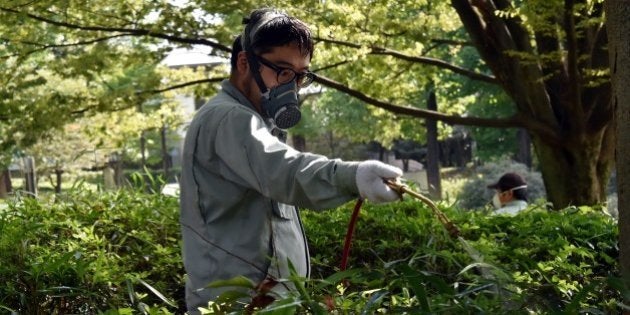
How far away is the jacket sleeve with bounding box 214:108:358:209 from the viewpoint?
2.36 m

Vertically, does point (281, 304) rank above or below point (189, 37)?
below

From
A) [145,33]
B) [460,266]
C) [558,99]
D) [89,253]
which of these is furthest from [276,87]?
[558,99]

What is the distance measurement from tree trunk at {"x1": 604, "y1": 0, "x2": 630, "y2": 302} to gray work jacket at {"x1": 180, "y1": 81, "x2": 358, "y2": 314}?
105 centimetres

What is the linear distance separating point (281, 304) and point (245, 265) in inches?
41.6

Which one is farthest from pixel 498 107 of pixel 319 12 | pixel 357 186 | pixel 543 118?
pixel 357 186

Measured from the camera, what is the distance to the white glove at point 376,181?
2223mm

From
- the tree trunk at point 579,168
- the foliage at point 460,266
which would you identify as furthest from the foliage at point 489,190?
the foliage at point 460,266

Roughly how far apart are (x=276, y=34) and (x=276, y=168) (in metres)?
0.63

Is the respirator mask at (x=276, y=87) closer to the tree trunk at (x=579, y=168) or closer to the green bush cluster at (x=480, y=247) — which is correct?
the green bush cluster at (x=480, y=247)

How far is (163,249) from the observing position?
432 centimetres

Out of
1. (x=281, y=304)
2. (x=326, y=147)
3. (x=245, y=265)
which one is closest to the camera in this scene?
(x=281, y=304)

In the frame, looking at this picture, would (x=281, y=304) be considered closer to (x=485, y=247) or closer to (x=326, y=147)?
(x=485, y=247)

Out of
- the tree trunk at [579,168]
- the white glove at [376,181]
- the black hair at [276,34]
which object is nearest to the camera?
the white glove at [376,181]

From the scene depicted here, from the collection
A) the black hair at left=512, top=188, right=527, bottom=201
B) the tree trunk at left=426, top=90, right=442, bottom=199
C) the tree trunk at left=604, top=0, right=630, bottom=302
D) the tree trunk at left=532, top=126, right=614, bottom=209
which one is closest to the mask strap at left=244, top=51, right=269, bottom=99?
the tree trunk at left=604, top=0, right=630, bottom=302
